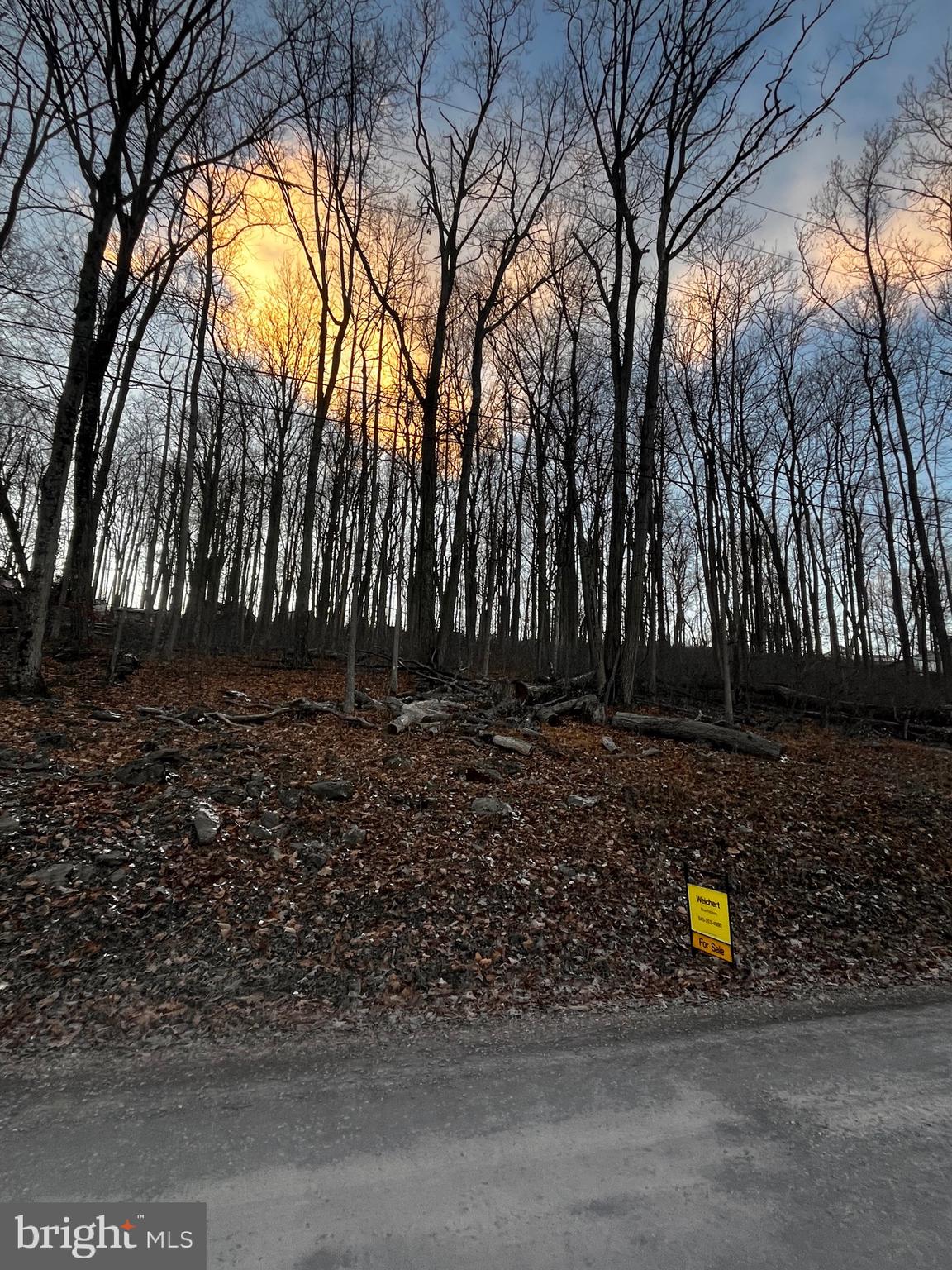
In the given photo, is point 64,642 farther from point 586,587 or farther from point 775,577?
point 775,577

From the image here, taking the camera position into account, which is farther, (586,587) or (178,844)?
(586,587)

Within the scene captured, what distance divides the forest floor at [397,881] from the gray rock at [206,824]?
3cm

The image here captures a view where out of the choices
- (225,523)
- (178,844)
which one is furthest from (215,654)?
(178,844)

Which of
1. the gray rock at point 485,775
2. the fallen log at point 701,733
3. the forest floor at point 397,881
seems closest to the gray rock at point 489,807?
the forest floor at point 397,881

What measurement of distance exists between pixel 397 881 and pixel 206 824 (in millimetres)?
1623

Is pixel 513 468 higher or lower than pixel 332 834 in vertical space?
higher

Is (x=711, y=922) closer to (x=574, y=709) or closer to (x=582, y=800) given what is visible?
(x=582, y=800)

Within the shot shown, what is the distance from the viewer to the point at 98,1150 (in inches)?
84.0

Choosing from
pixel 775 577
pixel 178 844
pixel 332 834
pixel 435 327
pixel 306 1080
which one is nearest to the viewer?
pixel 306 1080

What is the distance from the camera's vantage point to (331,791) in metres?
5.52

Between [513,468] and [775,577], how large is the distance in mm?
11298

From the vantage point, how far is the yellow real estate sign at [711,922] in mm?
3559

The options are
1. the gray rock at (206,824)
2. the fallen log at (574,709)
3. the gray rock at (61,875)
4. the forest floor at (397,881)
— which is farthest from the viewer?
the fallen log at (574,709)

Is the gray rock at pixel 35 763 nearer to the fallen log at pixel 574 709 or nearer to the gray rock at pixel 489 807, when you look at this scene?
the gray rock at pixel 489 807
